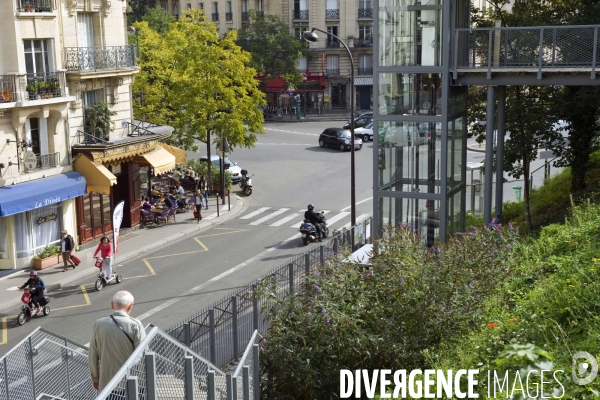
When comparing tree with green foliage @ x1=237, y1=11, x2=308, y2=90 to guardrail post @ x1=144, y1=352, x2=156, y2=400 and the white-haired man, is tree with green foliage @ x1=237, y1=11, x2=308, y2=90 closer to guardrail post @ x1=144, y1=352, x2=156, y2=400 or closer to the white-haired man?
the white-haired man

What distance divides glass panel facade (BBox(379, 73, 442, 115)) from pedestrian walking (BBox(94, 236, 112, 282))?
926cm

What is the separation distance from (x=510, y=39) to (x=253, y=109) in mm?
19041

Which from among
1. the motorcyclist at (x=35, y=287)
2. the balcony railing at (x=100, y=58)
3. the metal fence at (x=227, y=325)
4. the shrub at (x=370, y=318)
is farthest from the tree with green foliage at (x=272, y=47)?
the shrub at (x=370, y=318)

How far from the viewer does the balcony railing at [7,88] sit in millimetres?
25355

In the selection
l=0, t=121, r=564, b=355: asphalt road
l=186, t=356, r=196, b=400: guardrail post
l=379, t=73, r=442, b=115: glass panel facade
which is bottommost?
l=0, t=121, r=564, b=355: asphalt road

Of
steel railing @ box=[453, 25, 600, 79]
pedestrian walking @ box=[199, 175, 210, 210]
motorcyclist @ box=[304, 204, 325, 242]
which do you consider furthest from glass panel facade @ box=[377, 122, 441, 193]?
pedestrian walking @ box=[199, 175, 210, 210]

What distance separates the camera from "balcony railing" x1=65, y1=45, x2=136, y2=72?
2830cm

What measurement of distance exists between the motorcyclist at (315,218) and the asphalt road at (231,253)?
105 cm

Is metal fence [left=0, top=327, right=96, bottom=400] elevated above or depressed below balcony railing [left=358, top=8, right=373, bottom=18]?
below

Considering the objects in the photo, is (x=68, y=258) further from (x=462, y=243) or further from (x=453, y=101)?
(x=462, y=243)

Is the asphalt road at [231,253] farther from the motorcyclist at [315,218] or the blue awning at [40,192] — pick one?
the blue awning at [40,192]

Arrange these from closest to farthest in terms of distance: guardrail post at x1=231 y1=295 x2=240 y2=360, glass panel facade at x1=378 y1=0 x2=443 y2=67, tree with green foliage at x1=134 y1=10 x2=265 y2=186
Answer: guardrail post at x1=231 y1=295 x2=240 y2=360 < glass panel facade at x1=378 y1=0 x2=443 y2=67 < tree with green foliage at x1=134 y1=10 x2=265 y2=186

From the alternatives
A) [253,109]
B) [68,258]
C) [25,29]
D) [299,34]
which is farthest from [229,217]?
[299,34]

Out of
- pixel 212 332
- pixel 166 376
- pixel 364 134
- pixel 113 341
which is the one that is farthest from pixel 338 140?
pixel 166 376
